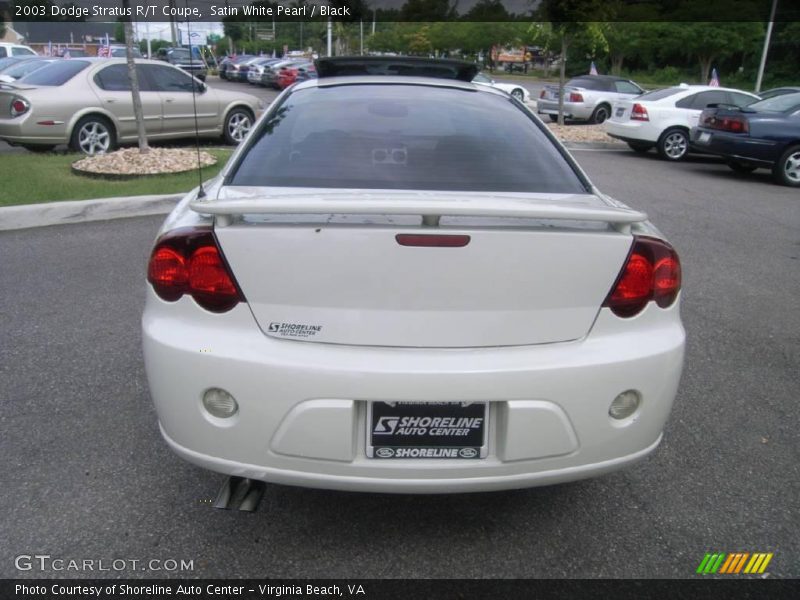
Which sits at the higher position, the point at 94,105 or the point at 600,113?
the point at 94,105

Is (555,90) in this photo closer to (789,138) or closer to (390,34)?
(789,138)

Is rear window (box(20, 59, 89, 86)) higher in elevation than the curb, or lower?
higher

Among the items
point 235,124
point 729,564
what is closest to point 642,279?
point 729,564

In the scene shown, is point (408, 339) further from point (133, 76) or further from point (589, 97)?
point (589, 97)

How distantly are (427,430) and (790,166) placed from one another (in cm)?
1094

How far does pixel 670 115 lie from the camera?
515 inches

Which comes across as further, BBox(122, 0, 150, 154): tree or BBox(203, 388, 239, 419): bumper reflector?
BBox(122, 0, 150, 154): tree

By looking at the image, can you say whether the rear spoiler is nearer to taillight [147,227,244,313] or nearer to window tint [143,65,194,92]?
A: taillight [147,227,244,313]

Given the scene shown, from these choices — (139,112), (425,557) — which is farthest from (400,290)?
(139,112)

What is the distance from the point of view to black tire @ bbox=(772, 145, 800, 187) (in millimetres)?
10727

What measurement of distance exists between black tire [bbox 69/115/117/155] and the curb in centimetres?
332

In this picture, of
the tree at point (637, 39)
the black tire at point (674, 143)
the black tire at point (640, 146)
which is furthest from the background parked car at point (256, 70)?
the tree at point (637, 39)

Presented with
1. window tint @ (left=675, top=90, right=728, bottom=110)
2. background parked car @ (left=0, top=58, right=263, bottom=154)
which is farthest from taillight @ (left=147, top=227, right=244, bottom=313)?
window tint @ (left=675, top=90, right=728, bottom=110)

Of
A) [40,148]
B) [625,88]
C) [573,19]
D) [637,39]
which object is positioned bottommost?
[40,148]
